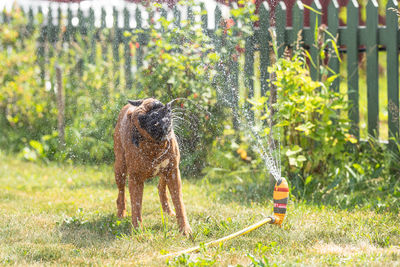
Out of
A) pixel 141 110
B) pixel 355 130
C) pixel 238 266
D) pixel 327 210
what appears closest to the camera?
pixel 238 266

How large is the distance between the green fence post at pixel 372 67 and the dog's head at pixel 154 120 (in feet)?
8.51

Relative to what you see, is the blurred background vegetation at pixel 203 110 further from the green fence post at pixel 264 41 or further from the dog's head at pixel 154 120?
the dog's head at pixel 154 120

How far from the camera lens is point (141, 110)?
8.61 ft

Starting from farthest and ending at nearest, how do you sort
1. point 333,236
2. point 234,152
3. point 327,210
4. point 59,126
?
1. point 59,126
2. point 234,152
3. point 327,210
4. point 333,236

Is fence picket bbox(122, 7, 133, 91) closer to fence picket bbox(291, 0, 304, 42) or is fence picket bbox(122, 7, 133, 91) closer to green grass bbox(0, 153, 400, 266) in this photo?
green grass bbox(0, 153, 400, 266)

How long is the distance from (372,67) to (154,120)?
2803 mm

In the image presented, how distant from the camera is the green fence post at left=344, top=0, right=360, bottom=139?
4420 mm

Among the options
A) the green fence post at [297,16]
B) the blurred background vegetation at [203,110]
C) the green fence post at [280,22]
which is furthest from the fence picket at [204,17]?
the green fence post at [297,16]

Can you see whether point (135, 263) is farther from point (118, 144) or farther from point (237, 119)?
point (237, 119)

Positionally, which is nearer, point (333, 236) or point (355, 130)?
point (333, 236)

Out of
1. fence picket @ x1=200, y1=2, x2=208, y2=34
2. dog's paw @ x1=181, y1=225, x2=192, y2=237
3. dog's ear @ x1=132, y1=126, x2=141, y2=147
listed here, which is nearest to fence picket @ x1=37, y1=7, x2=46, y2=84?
fence picket @ x1=200, y1=2, x2=208, y2=34

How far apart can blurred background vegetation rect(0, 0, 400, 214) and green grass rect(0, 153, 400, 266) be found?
0.40 metres

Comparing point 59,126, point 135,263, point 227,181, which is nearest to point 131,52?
point 59,126

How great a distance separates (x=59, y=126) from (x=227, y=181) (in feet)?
8.49
